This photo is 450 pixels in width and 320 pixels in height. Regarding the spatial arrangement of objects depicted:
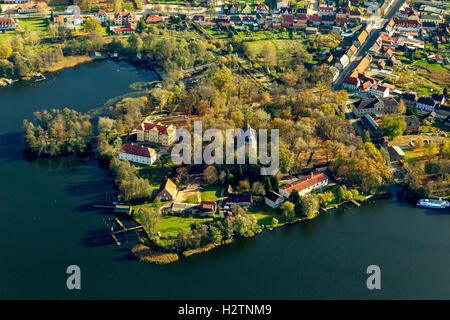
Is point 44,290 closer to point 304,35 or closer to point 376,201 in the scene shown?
point 376,201

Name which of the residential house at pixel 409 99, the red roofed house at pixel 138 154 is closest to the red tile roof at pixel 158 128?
the red roofed house at pixel 138 154

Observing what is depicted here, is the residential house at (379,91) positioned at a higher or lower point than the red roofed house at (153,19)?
lower

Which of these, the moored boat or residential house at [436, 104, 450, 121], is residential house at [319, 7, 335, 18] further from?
the moored boat

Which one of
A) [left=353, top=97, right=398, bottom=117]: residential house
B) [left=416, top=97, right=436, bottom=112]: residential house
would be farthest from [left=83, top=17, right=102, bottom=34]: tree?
[left=416, top=97, right=436, bottom=112]: residential house

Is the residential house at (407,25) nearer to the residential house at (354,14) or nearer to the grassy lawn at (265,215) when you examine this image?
the residential house at (354,14)

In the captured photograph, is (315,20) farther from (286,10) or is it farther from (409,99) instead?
(409,99)

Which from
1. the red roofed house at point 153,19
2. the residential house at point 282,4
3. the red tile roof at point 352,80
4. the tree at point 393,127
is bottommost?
the tree at point 393,127

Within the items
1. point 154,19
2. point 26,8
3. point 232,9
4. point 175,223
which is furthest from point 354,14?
point 175,223
